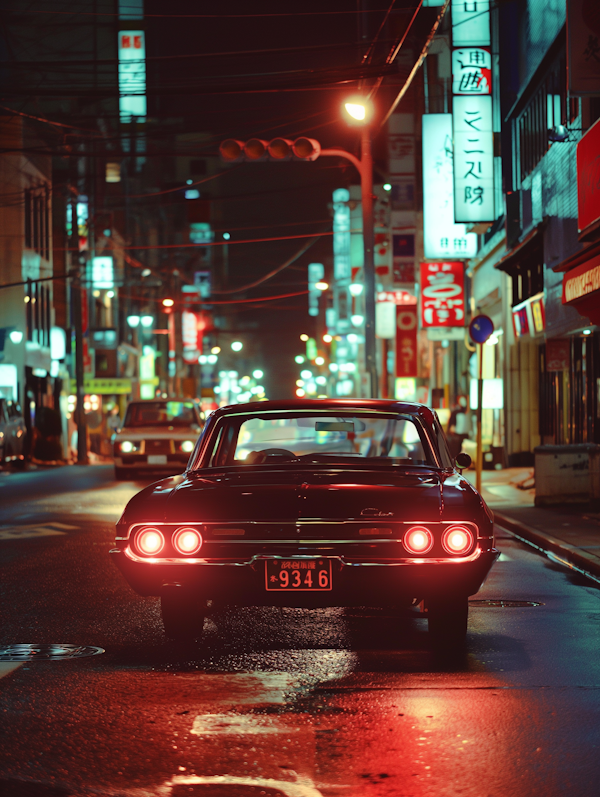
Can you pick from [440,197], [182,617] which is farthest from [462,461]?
[440,197]

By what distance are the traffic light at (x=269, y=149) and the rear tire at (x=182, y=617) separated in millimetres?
14962

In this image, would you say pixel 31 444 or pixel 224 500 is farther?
pixel 31 444

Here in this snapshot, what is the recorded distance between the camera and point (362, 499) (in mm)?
5660

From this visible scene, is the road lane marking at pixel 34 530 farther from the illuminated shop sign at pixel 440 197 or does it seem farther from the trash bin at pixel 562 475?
the illuminated shop sign at pixel 440 197

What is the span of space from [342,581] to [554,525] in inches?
325

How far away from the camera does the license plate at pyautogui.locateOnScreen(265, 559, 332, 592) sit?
554 cm

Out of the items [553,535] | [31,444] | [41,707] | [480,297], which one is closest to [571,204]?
[553,535]

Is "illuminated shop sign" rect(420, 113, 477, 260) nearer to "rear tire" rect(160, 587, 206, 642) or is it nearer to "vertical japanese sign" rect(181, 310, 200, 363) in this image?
"rear tire" rect(160, 587, 206, 642)

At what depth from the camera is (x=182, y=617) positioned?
623cm

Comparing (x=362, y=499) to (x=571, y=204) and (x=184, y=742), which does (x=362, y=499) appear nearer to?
(x=184, y=742)

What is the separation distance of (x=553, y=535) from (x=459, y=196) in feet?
44.9

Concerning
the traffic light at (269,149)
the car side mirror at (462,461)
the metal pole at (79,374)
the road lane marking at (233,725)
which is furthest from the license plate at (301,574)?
the metal pole at (79,374)

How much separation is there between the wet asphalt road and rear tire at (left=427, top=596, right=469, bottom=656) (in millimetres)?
112

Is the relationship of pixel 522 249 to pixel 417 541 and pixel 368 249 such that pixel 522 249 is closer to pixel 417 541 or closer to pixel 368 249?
pixel 368 249
